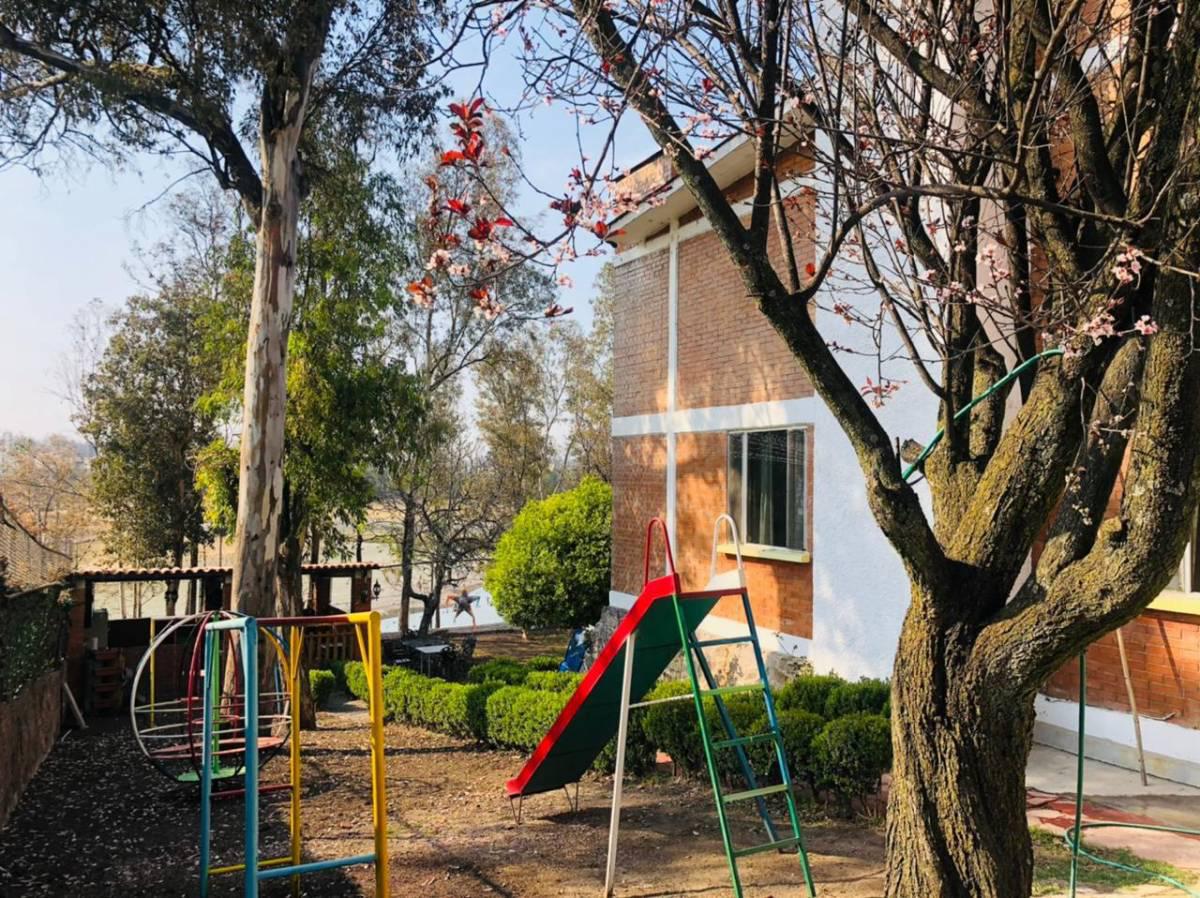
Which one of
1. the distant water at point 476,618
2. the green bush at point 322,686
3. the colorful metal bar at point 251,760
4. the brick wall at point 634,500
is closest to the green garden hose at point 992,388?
the colorful metal bar at point 251,760

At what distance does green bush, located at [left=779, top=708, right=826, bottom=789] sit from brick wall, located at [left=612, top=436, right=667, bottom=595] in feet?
20.3

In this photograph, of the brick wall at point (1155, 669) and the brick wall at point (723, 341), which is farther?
the brick wall at point (723, 341)

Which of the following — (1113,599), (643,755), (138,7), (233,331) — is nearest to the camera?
(1113,599)

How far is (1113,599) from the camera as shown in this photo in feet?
10.7

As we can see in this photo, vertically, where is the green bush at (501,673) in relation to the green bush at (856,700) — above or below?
below

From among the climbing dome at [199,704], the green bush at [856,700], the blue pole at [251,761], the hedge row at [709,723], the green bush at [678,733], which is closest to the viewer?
the blue pole at [251,761]

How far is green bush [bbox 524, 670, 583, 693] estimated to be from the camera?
946 centimetres

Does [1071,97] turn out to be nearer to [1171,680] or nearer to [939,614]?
[939,614]

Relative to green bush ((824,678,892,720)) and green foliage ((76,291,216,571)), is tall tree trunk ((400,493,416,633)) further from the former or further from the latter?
green bush ((824,678,892,720))

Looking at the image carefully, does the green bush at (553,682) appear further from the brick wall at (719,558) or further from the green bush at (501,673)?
the brick wall at (719,558)

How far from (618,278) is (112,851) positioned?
1010 cm

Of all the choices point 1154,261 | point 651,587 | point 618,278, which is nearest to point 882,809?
point 651,587

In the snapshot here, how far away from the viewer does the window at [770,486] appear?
10.4 meters

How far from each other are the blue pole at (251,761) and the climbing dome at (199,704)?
101 centimetres
